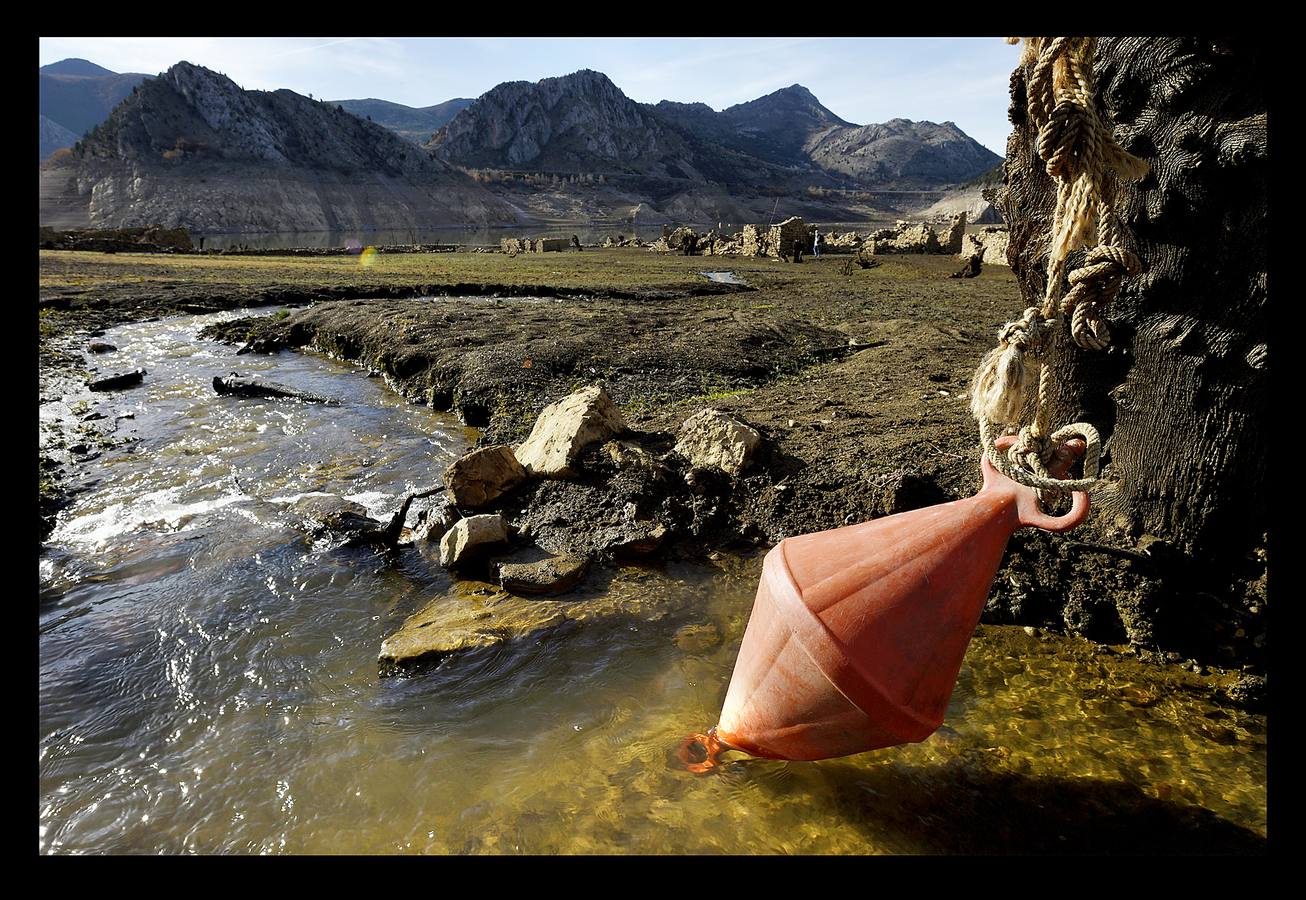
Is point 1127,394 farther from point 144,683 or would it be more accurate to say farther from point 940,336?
point 940,336

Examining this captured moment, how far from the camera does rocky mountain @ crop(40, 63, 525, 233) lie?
71.8 metres

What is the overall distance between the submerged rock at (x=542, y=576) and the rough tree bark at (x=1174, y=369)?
260 centimetres

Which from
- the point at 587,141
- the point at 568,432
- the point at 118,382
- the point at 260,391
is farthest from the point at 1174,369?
the point at 587,141

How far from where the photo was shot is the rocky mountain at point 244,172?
235 feet

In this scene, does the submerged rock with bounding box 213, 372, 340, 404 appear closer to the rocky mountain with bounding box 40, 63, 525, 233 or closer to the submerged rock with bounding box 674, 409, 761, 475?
the submerged rock with bounding box 674, 409, 761, 475

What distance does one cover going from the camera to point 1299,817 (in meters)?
2.15

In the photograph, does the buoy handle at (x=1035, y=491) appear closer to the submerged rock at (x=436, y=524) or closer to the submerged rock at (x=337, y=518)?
the submerged rock at (x=436, y=524)

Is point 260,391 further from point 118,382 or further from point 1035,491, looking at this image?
point 1035,491

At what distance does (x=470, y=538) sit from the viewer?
186 inches

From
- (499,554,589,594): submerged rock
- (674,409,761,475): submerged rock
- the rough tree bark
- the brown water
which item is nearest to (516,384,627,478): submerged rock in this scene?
(674,409,761,475): submerged rock

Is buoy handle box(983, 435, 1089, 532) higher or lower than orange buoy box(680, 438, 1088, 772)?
higher

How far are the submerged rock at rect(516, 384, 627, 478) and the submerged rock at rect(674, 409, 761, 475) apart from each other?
633mm
